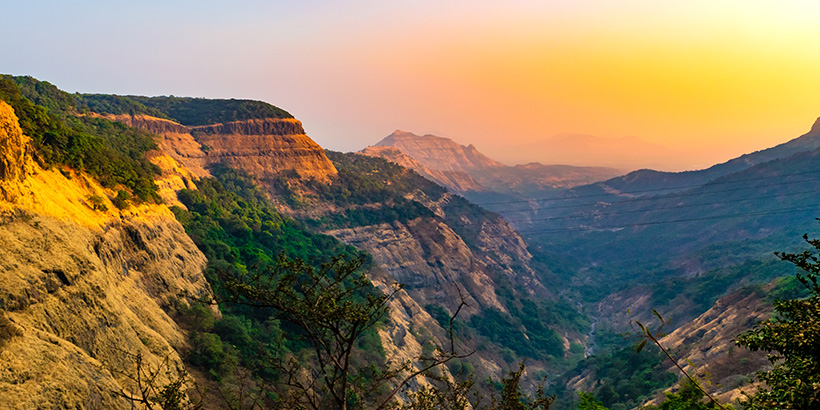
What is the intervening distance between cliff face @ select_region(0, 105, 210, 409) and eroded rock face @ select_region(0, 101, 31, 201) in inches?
4.4

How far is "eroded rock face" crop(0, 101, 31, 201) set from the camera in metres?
21.2

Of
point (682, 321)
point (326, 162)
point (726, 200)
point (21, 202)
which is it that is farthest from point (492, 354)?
point (726, 200)

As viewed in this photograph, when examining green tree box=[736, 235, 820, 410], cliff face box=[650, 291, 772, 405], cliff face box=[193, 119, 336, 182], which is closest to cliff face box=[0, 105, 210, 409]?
green tree box=[736, 235, 820, 410]

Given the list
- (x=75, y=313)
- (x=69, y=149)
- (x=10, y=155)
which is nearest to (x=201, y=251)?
(x=69, y=149)

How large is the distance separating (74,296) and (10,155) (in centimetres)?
725

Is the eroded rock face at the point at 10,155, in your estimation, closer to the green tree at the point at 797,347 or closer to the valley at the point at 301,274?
the valley at the point at 301,274

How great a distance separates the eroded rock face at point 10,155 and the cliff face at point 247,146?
6289cm

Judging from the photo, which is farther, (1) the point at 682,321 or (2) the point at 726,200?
(2) the point at 726,200

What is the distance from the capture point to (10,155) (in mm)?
21797

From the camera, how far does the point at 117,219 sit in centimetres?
3116

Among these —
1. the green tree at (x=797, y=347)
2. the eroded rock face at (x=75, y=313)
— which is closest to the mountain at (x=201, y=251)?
the eroded rock face at (x=75, y=313)

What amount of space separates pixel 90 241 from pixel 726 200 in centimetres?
16415

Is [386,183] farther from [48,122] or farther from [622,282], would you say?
[48,122]

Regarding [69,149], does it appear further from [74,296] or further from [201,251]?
[201,251]
